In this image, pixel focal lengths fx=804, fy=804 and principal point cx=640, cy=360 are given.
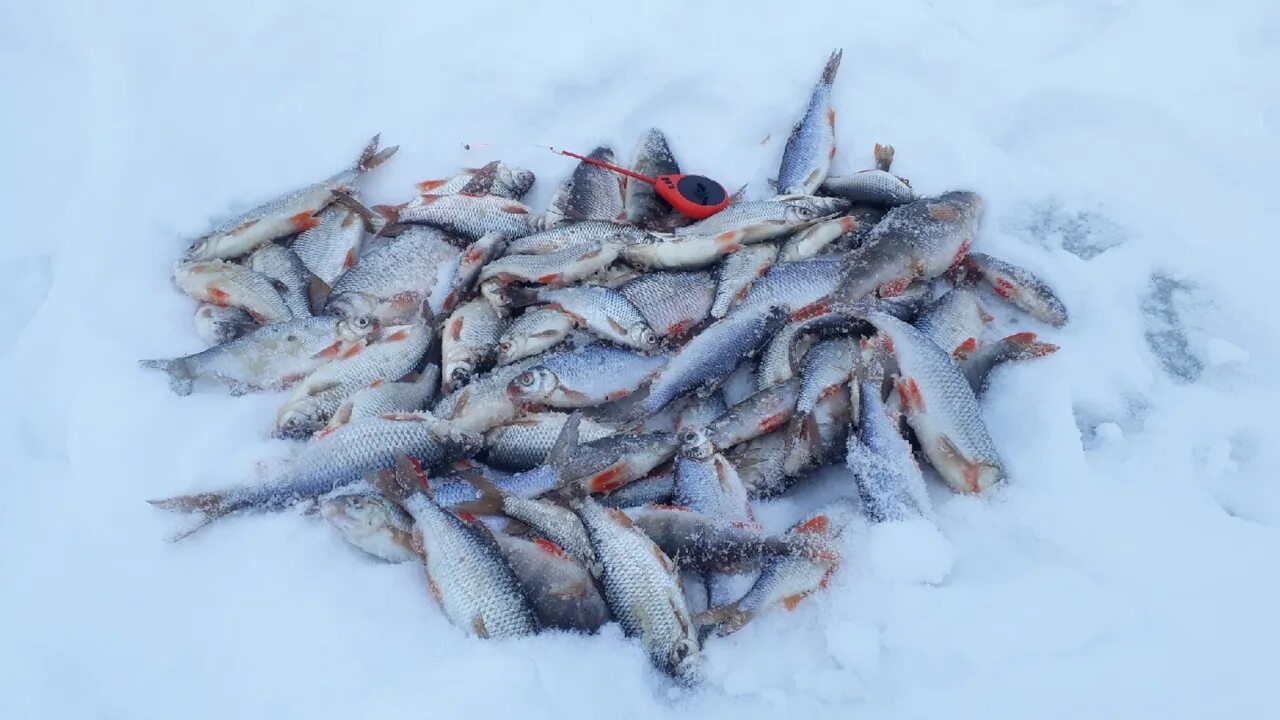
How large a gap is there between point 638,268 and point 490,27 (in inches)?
92.8

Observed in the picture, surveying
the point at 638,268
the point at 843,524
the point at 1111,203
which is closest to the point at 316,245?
the point at 638,268

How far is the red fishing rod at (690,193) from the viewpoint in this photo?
451 centimetres

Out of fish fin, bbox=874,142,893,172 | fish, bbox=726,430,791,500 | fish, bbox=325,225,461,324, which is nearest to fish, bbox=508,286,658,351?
fish, bbox=726,430,791,500

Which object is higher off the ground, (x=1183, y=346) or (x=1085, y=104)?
(x=1085, y=104)

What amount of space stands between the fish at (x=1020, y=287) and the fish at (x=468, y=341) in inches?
98.6

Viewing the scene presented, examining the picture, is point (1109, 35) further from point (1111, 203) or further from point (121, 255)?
point (121, 255)

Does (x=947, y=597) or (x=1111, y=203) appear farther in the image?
(x=1111, y=203)

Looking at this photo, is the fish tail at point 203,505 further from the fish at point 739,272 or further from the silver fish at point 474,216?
→ the fish at point 739,272

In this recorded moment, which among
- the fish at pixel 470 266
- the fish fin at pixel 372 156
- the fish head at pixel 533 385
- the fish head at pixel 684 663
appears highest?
the fish fin at pixel 372 156

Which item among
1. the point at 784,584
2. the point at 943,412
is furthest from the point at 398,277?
the point at 943,412

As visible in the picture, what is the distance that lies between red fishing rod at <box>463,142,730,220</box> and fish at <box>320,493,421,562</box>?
2.28m

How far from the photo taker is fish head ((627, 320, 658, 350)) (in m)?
3.81

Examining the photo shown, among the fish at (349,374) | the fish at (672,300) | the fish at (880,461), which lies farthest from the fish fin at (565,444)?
the fish at (880,461)

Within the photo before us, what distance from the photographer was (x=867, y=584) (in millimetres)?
3139
